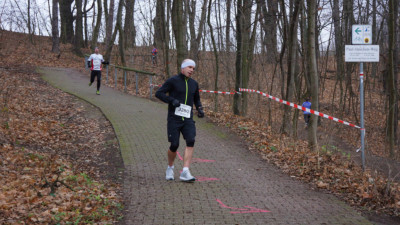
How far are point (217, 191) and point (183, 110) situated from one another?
141 centimetres

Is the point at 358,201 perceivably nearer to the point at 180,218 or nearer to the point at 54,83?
the point at 180,218

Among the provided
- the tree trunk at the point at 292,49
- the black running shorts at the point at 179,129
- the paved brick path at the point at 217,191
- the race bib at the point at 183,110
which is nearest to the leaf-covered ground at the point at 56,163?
the paved brick path at the point at 217,191

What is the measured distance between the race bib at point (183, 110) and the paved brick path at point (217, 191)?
3.82 feet

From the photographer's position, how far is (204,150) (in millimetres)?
9820

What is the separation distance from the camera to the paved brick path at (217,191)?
5.43 meters

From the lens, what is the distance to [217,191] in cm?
654

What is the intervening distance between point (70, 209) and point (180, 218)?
1449mm

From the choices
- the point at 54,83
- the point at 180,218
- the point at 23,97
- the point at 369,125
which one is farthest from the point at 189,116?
→ the point at 369,125

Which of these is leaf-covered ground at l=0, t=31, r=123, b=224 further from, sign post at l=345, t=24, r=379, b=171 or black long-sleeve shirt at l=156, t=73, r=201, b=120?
sign post at l=345, t=24, r=379, b=171

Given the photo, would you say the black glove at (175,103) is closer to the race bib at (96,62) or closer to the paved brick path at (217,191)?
the paved brick path at (217,191)

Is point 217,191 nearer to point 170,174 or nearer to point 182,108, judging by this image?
point 170,174

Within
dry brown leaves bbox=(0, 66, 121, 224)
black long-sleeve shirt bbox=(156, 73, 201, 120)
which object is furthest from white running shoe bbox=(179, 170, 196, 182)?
dry brown leaves bbox=(0, 66, 121, 224)

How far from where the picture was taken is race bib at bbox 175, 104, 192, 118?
6.75 meters

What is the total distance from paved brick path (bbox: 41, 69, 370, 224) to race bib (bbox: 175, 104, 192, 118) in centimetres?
116
